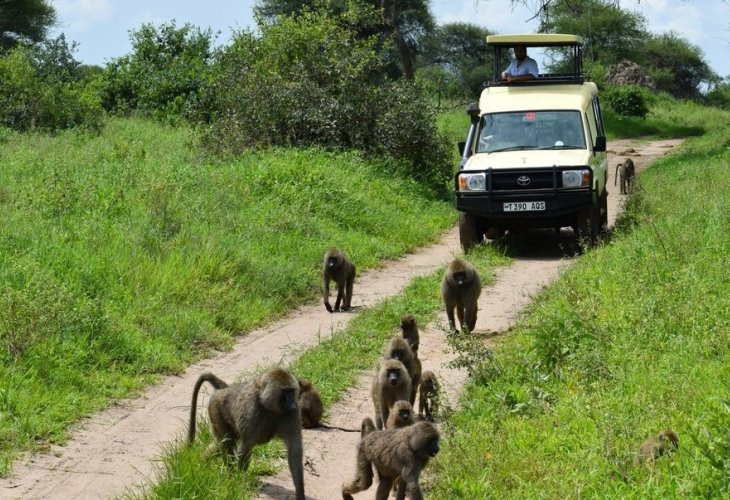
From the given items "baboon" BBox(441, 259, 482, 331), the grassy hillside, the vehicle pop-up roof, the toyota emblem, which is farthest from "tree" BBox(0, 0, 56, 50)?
"baboon" BBox(441, 259, 482, 331)

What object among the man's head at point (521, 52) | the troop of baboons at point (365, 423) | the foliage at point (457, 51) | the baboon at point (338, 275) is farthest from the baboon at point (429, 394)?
the foliage at point (457, 51)

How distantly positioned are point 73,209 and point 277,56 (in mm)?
8340

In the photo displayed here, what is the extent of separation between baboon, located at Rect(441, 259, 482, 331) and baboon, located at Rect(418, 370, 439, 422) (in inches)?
82.9

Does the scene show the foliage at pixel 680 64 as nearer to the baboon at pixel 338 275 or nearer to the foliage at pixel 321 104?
the foliage at pixel 321 104

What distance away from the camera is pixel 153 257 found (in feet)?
37.1

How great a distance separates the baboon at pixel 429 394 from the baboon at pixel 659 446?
6.44 ft

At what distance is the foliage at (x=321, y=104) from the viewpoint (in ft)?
61.6

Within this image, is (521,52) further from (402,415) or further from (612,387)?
(402,415)

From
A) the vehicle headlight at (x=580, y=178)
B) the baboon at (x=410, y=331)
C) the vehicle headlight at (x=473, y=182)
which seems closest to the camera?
the baboon at (x=410, y=331)

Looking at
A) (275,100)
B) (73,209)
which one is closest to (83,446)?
(73,209)

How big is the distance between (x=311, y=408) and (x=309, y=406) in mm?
21

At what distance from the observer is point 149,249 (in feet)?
37.8

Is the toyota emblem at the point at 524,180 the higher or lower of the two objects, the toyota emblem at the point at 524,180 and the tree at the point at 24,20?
the lower

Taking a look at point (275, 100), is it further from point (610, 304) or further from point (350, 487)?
point (350, 487)
